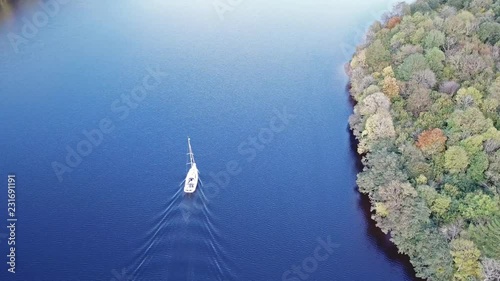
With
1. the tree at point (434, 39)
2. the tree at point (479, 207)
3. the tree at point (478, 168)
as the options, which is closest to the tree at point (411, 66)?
the tree at point (434, 39)

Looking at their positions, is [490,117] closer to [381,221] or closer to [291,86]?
[381,221]

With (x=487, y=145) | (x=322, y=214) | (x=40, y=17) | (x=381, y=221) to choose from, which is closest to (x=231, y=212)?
(x=322, y=214)

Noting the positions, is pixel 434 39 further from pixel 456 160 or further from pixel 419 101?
pixel 456 160

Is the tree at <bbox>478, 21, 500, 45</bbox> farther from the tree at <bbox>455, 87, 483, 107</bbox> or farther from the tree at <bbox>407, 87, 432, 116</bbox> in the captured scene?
the tree at <bbox>407, 87, 432, 116</bbox>

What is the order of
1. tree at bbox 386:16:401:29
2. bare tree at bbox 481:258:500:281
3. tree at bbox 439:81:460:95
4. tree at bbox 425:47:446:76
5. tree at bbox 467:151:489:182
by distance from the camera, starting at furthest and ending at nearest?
1. tree at bbox 386:16:401:29
2. tree at bbox 425:47:446:76
3. tree at bbox 439:81:460:95
4. tree at bbox 467:151:489:182
5. bare tree at bbox 481:258:500:281

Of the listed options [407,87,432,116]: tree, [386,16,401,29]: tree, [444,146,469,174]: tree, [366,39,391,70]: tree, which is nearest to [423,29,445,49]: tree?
[366,39,391,70]: tree

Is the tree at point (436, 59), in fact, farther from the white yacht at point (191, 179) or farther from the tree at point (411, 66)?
the white yacht at point (191, 179)

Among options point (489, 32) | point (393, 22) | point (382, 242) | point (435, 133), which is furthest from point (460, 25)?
point (382, 242)
